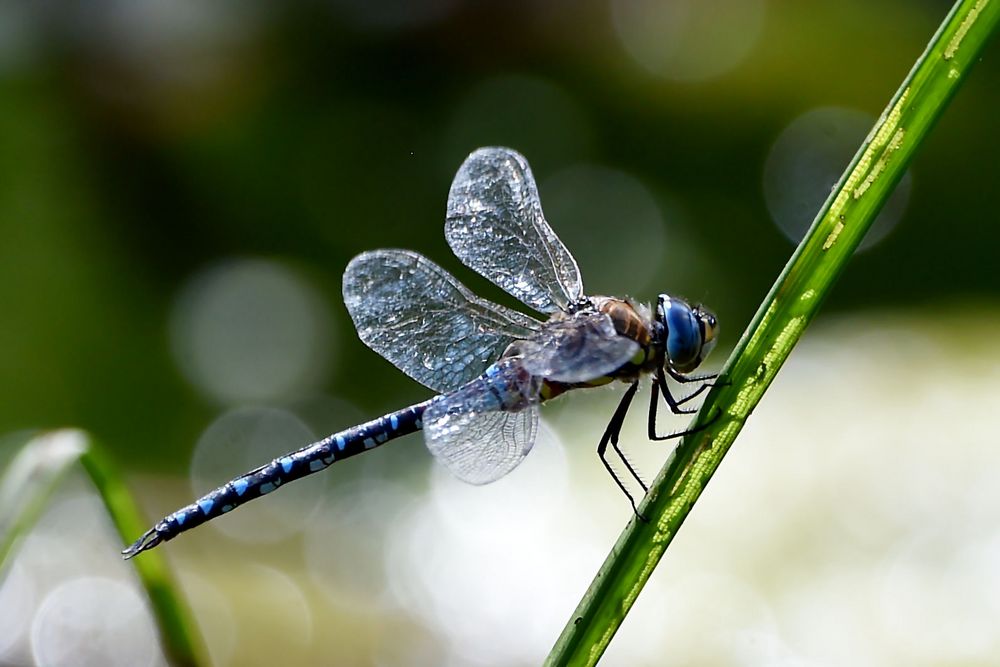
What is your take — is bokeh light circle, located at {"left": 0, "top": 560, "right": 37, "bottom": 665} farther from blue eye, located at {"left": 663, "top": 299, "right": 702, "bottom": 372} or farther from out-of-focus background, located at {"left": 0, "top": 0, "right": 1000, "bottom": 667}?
blue eye, located at {"left": 663, "top": 299, "right": 702, "bottom": 372}

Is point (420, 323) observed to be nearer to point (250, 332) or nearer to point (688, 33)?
point (250, 332)

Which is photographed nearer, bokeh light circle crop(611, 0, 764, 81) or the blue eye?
the blue eye

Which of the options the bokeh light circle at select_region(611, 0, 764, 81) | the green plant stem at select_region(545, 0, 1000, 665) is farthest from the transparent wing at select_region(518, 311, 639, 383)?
the bokeh light circle at select_region(611, 0, 764, 81)

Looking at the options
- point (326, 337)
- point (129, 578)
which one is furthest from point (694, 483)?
point (326, 337)

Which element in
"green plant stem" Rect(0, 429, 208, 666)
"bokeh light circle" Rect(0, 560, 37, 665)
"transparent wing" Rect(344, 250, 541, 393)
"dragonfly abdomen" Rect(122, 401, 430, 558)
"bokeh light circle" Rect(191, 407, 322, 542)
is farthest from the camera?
"bokeh light circle" Rect(191, 407, 322, 542)

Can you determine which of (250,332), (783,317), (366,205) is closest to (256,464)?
(250,332)

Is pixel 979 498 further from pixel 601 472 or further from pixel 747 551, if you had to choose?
pixel 601 472

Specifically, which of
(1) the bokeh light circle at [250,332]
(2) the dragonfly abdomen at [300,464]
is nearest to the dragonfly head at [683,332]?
(2) the dragonfly abdomen at [300,464]
